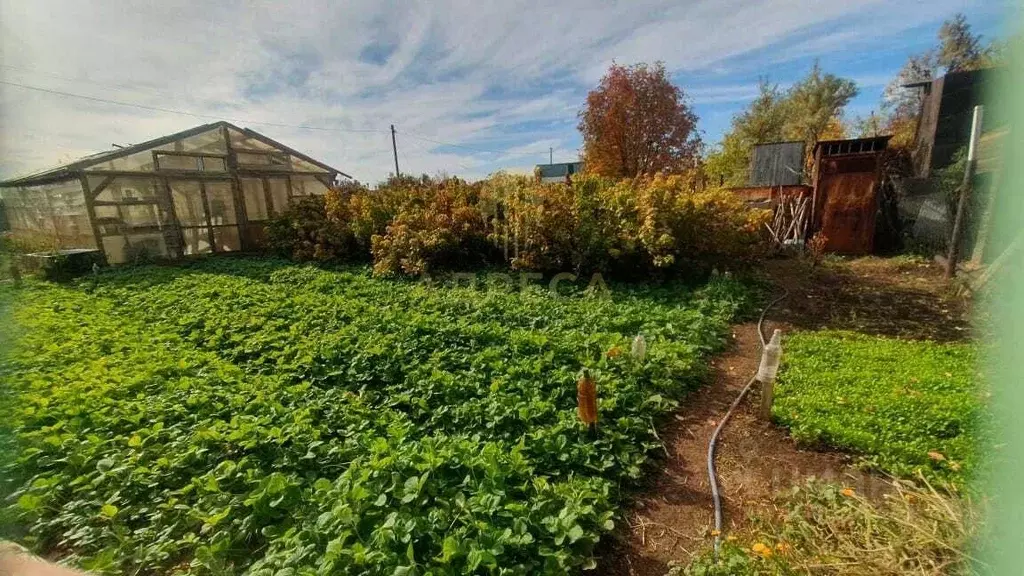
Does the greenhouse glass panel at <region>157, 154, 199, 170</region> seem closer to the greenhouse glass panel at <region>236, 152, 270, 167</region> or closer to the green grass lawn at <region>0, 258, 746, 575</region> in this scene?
the greenhouse glass panel at <region>236, 152, 270, 167</region>

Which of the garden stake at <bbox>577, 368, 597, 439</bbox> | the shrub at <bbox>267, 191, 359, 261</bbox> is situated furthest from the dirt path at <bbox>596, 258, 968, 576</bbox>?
the shrub at <bbox>267, 191, 359, 261</bbox>

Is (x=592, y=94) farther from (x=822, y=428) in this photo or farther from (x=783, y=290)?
(x=822, y=428)

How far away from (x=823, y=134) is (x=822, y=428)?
808 inches

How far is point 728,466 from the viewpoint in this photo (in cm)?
259

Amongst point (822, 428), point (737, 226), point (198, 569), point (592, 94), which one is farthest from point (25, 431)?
point (592, 94)

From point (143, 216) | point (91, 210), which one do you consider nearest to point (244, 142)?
point (143, 216)

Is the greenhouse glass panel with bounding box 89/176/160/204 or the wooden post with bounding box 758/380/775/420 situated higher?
the greenhouse glass panel with bounding box 89/176/160/204

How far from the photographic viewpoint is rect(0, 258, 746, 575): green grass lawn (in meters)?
1.88

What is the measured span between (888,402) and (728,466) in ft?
4.24

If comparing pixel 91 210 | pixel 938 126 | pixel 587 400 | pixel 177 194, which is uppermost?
pixel 938 126

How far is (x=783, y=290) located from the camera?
20.0 feet

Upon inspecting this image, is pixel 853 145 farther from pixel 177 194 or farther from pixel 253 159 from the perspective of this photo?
pixel 177 194

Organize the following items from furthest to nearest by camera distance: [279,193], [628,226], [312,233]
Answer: [279,193]
[312,233]
[628,226]

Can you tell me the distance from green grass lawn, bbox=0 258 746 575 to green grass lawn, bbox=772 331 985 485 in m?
0.81
